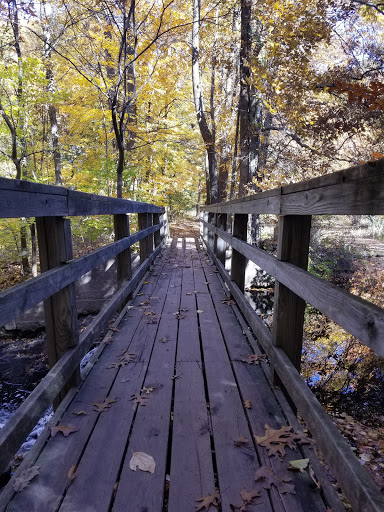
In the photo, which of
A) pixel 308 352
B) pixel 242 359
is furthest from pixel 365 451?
pixel 308 352

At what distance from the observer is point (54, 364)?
220 centimetres

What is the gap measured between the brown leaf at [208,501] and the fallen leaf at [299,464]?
0.39 m

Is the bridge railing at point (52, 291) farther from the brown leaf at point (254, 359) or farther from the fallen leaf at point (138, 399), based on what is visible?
the brown leaf at point (254, 359)

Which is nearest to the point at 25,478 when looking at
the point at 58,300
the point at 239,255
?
the point at 58,300

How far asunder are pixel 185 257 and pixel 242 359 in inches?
231

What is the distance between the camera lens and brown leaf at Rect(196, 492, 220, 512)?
4.66 ft

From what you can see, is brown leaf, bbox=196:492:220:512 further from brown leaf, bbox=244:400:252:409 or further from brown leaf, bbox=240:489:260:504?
brown leaf, bbox=244:400:252:409

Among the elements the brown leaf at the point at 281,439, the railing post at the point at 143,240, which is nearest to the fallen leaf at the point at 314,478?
the brown leaf at the point at 281,439

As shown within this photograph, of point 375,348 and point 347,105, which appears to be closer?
point 375,348

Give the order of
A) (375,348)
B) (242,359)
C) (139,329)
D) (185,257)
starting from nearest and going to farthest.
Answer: (375,348) < (242,359) < (139,329) < (185,257)

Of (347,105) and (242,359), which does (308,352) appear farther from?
(347,105)

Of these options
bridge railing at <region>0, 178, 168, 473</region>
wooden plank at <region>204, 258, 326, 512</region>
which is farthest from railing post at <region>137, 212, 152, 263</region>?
bridge railing at <region>0, 178, 168, 473</region>

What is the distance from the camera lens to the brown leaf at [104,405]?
2105 millimetres

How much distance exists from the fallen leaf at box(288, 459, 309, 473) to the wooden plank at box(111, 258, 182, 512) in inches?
23.6
